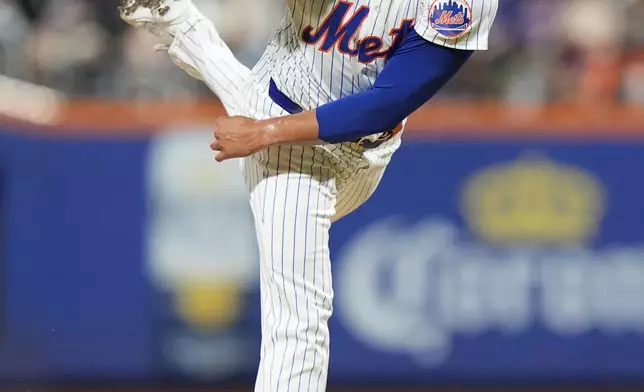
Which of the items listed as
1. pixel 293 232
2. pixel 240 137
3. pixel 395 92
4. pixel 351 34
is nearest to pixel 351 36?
pixel 351 34

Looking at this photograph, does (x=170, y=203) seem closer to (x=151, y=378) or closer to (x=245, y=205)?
(x=245, y=205)

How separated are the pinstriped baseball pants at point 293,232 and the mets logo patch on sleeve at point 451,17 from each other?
1.56 feet

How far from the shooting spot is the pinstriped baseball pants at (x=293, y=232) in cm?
285

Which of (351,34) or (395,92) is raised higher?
(351,34)

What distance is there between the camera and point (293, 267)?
9.45 ft

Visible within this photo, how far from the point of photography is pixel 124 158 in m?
5.46

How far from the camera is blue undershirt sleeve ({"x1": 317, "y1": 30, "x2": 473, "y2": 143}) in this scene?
269cm

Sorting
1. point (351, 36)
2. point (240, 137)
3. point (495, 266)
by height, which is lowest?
point (495, 266)

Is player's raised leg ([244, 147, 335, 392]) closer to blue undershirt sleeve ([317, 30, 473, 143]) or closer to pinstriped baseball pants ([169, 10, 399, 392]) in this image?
pinstriped baseball pants ([169, 10, 399, 392])

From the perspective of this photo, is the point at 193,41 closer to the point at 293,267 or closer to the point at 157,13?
the point at 157,13

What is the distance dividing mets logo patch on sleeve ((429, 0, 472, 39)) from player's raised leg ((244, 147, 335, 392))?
50 centimetres

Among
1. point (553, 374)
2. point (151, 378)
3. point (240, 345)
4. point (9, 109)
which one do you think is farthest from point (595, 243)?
point (9, 109)

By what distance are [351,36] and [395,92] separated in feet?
0.65

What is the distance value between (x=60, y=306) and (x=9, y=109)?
92cm
